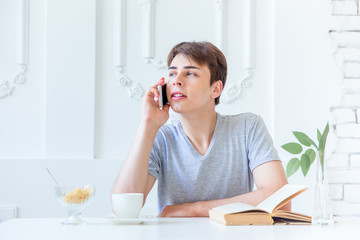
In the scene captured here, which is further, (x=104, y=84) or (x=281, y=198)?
(x=104, y=84)

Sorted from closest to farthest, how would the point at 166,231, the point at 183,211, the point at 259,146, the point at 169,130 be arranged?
the point at 166,231
the point at 183,211
the point at 259,146
the point at 169,130

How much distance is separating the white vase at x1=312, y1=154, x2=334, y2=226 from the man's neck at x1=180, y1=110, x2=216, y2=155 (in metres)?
0.61

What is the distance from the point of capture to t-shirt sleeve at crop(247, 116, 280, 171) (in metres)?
1.79

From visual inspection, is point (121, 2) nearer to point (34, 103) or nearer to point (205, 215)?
point (34, 103)

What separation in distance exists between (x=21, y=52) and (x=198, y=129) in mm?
1265

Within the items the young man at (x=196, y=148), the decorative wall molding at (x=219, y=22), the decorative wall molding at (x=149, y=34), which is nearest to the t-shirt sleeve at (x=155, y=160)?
the young man at (x=196, y=148)

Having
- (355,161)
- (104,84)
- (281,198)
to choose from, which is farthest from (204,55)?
(355,161)

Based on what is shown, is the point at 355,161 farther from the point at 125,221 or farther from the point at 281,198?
the point at 125,221

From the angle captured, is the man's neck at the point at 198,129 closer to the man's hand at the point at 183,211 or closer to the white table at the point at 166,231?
the man's hand at the point at 183,211

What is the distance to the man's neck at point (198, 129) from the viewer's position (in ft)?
6.23

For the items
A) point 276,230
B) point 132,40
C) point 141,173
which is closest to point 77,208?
point 141,173

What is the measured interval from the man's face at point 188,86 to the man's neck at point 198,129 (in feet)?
0.13

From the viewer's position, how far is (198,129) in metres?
1.91

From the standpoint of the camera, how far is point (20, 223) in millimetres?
1325
